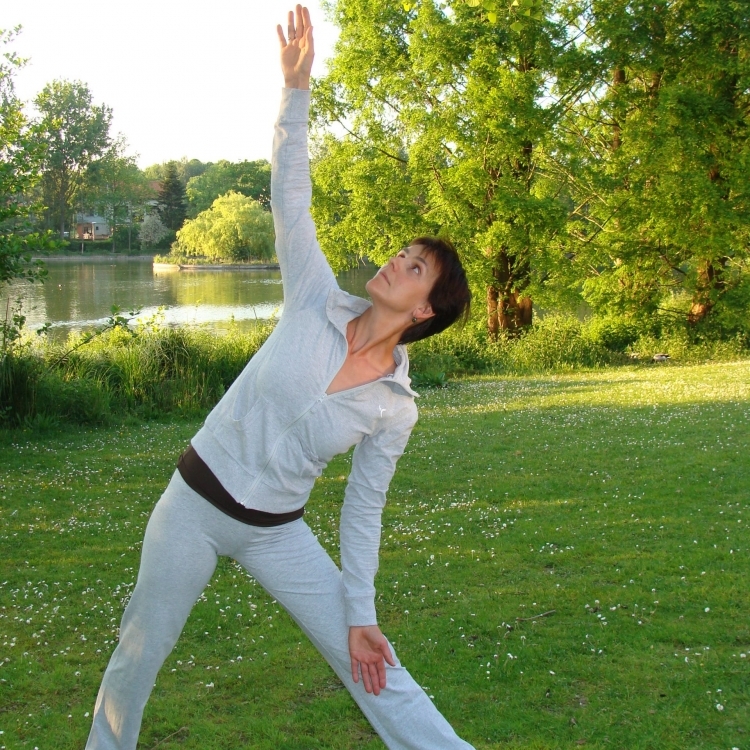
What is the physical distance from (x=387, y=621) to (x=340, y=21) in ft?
69.5

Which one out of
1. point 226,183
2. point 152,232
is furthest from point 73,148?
point 226,183

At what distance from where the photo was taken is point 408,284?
2.91 m

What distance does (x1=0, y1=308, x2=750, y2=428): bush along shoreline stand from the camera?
11867 mm

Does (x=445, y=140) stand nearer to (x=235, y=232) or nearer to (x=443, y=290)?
(x=443, y=290)

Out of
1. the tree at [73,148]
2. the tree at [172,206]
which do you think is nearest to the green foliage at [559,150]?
the tree at [73,148]

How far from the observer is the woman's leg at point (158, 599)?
2.72 meters

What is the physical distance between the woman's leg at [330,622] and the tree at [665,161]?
→ 1945 cm

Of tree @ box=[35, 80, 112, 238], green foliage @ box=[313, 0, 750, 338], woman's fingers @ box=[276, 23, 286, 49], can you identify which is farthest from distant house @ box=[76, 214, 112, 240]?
woman's fingers @ box=[276, 23, 286, 49]

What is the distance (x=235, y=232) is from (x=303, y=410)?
7033 centimetres

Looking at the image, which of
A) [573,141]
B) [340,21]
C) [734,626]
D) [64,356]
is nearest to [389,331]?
[734,626]

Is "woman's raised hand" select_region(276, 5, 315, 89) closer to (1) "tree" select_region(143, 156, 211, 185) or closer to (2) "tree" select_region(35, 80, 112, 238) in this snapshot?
(2) "tree" select_region(35, 80, 112, 238)

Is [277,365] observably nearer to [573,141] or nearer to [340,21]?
[573,141]

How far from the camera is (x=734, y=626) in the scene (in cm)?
479

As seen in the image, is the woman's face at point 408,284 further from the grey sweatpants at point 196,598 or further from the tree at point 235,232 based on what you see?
the tree at point 235,232
